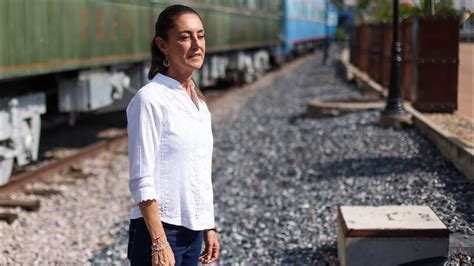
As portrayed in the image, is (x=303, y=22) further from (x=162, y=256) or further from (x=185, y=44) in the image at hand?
(x=162, y=256)

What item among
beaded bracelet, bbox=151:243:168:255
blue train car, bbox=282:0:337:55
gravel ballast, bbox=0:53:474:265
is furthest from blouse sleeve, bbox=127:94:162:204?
A: blue train car, bbox=282:0:337:55

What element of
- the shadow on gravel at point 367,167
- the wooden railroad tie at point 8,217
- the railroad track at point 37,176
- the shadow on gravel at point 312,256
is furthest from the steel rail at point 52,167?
the shadow on gravel at point 312,256

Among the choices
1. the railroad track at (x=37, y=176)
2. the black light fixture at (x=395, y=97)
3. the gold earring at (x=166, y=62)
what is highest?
the gold earring at (x=166, y=62)

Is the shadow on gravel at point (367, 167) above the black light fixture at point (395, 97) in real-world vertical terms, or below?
below

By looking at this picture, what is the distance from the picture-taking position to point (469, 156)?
21.5 ft

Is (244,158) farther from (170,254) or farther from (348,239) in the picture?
(170,254)

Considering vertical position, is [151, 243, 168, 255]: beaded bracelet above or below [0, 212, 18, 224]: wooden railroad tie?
above

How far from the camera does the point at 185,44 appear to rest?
9.94 ft

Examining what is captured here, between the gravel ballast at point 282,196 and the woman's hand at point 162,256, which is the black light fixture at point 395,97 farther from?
the woman's hand at point 162,256

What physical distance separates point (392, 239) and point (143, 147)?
2.20 meters

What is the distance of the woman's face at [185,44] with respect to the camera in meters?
3.03

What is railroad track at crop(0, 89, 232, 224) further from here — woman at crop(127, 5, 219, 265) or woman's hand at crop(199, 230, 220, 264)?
woman at crop(127, 5, 219, 265)

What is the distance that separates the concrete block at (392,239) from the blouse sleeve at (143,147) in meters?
2.11

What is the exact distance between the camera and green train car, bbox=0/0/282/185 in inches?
311
